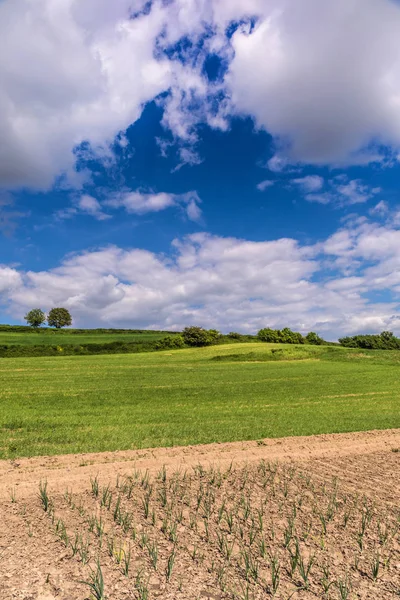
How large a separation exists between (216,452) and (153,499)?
3.67m

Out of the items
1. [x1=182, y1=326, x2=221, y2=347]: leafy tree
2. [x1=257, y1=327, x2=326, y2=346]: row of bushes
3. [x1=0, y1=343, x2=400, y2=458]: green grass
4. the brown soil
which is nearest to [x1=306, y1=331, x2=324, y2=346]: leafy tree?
[x1=257, y1=327, x2=326, y2=346]: row of bushes

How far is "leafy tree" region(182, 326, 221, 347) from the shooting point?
81.6m

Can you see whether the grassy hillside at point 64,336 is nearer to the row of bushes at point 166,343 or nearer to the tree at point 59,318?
the row of bushes at point 166,343

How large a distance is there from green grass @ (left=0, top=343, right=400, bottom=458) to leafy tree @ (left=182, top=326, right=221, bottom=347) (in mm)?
43196

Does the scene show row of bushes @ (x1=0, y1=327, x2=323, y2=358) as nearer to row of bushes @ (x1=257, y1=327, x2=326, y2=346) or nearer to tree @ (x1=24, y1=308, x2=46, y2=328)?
row of bushes @ (x1=257, y1=327, x2=326, y2=346)

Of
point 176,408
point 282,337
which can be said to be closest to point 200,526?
point 176,408

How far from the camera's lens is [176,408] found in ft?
63.4

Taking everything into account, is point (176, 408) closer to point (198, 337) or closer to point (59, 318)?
point (198, 337)

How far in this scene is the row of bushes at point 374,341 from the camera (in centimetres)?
9688

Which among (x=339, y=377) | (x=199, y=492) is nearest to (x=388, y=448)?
(x=199, y=492)

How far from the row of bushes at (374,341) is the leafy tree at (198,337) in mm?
35828

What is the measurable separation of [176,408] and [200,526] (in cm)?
1267

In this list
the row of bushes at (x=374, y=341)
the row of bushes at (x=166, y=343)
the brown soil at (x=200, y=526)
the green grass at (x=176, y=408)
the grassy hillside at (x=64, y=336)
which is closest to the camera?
the brown soil at (x=200, y=526)

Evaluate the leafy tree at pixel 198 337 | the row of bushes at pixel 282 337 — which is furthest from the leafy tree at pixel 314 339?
the leafy tree at pixel 198 337
